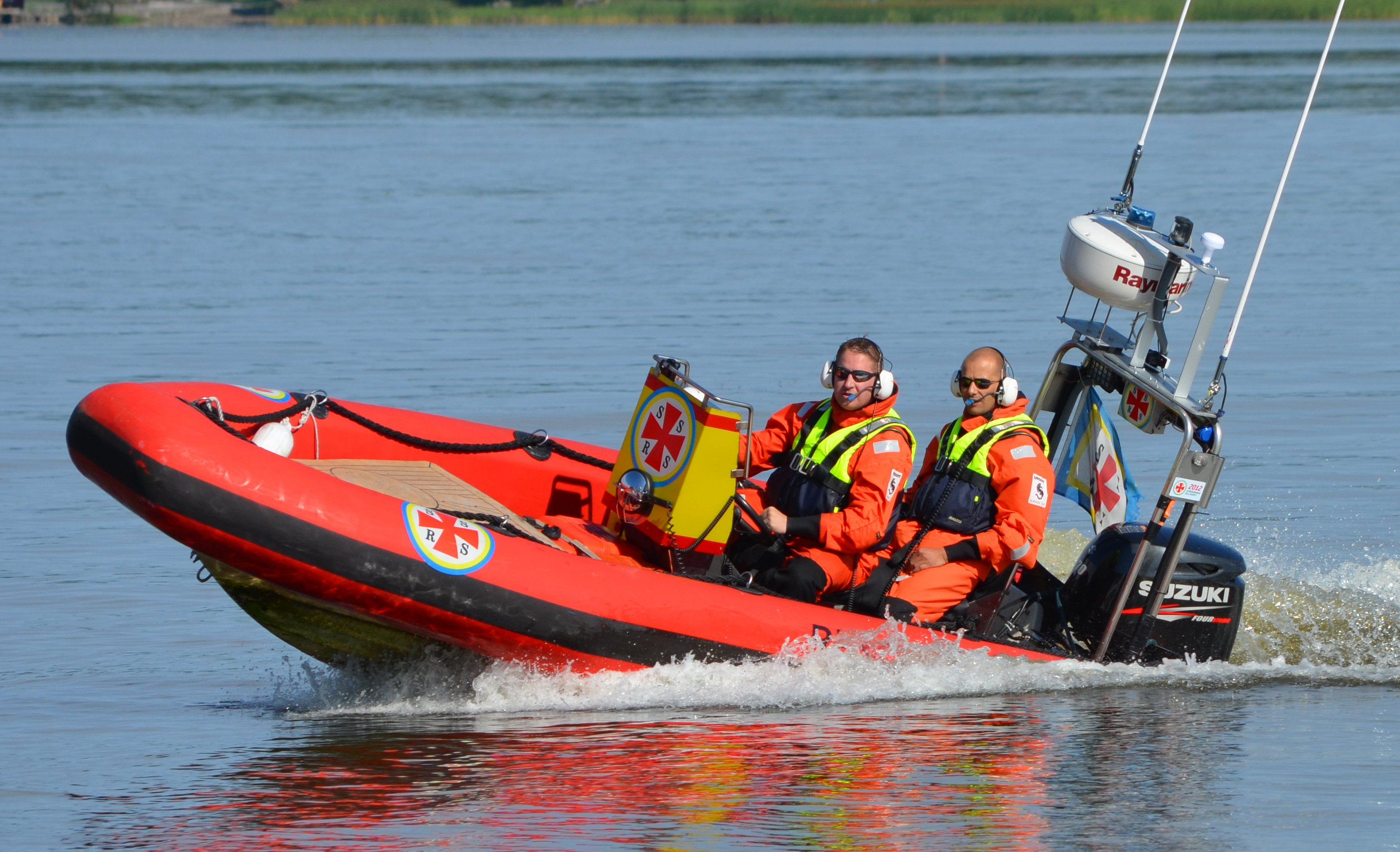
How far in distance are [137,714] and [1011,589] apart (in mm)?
2838

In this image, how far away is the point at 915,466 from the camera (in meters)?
9.90

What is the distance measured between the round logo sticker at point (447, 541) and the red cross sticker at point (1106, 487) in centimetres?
208

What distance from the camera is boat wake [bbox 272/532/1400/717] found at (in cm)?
590

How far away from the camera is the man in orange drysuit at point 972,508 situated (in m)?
Answer: 5.89

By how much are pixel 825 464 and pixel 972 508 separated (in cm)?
48

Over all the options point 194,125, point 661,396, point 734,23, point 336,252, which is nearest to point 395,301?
point 336,252

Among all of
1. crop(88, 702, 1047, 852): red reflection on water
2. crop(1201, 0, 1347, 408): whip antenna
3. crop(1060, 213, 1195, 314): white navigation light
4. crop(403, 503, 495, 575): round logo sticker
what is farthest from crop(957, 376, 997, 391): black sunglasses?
crop(403, 503, 495, 575): round logo sticker

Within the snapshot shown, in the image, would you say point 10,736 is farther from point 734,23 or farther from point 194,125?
point 734,23

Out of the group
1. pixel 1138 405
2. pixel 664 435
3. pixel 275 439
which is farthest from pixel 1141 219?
pixel 275 439

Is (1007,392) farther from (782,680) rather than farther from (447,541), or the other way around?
(447,541)

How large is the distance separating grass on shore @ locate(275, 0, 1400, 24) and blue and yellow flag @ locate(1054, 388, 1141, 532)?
48883 mm

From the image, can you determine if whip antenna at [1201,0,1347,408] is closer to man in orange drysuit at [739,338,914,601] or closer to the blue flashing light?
the blue flashing light

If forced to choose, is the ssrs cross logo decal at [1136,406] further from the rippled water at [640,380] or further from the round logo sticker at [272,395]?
the round logo sticker at [272,395]

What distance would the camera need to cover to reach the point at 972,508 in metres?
5.98
